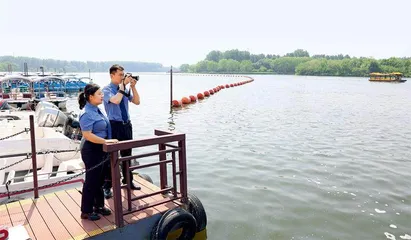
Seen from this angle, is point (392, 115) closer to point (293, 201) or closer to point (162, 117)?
point (162, 117)

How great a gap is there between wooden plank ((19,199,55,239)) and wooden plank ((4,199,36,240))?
0.14 ft

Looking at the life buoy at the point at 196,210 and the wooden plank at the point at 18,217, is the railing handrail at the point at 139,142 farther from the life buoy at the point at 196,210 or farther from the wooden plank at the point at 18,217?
the wooden plank at the point at 18,217

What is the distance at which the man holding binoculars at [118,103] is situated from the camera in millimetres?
5004

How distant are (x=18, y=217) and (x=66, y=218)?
70 centimetres

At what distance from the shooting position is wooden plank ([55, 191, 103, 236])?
4227 millimetres

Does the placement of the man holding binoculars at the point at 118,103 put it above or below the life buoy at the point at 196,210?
above

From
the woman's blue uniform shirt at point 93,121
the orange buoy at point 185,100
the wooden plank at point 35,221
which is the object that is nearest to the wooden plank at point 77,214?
the wooden plank at point 35,221

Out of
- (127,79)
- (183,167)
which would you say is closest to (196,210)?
(183,167)

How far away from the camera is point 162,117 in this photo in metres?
22.3

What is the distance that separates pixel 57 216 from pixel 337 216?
215 inches

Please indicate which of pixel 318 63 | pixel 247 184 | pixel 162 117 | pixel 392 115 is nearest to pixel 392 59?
pixel 318 63

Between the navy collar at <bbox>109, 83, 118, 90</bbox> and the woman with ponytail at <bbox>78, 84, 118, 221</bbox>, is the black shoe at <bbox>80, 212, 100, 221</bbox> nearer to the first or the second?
the woman with ponytail at <bbox>78, 84, 118, 221</bbox>

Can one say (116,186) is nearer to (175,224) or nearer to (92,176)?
(92,176)

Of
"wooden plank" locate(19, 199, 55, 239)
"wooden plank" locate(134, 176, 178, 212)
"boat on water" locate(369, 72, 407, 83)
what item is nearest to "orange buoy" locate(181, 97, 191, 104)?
"wooden plank" locate(134, 176, 178, 212)
